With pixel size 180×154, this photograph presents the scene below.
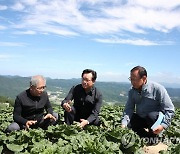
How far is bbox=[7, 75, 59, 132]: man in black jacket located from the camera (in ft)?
21.1

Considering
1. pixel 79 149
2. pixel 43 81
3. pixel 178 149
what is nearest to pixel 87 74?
pixel 43 81

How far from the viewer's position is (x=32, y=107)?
6.69m

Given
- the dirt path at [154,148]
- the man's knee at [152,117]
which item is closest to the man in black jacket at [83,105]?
the man's knee at [152,117]

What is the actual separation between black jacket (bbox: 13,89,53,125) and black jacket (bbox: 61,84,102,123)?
0.87m

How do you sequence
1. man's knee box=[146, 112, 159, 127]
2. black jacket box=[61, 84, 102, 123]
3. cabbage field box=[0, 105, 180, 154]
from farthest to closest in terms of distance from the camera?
black jacket box=[61, 84, 102, 123] → man's knee box=[146, 112, 159, 127] → cabbage field box=[0, 105, 180, 154]

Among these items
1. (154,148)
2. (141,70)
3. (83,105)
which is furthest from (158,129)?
(83,105)

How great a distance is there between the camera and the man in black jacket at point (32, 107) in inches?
253

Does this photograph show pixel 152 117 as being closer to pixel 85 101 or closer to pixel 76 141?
pixel 85 101

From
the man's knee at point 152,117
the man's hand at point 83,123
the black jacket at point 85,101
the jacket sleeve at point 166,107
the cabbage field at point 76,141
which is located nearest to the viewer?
the cabbage field at point 76,141

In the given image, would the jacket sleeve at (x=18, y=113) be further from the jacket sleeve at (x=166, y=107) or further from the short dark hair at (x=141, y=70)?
the jacket sleeve at (x=166, y=107)

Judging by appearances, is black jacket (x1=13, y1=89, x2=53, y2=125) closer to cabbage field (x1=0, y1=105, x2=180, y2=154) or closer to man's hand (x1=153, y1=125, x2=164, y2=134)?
cabbage field (x1=0, y1=105, x2=180, y2=154)

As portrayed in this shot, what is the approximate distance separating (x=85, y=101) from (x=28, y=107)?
5.24 feet

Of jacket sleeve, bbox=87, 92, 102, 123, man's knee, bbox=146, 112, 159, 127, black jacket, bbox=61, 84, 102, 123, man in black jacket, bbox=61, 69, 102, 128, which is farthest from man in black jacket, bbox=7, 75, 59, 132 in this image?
man's knee, bbox=146, 112, 159, 127

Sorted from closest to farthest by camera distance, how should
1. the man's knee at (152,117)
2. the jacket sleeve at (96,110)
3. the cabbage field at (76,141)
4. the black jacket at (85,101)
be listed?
the cabbage field at (76,141) → the man's knee at (152,117) → the jacket sleeve at (96,110) → the black jacket at (85,101)
